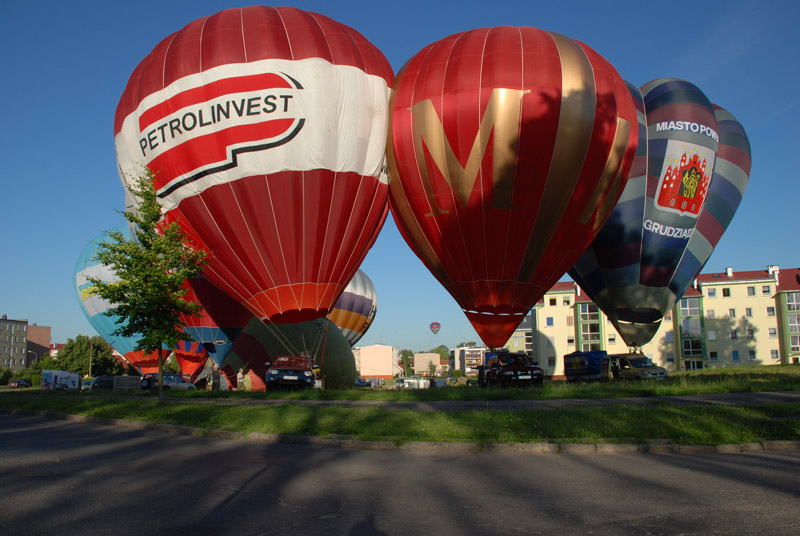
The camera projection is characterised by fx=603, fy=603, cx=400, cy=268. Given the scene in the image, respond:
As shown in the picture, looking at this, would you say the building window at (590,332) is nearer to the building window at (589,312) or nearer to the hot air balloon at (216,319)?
the building window at (589,312)

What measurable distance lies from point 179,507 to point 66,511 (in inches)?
44.6

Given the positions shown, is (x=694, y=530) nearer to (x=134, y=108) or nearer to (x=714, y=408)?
(x=714, y=408)

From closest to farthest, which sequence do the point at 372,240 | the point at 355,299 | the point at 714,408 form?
1. the point at 714,408
2. the point at 372,240
3. the point at 355,299

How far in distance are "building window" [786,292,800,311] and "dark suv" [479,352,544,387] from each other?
215ft

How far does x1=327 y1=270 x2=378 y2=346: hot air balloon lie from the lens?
50.9 meters

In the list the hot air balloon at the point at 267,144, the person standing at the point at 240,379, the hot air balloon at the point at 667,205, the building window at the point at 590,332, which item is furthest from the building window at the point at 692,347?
the hot air balloon at the point at 267,144

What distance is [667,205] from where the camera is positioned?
95.9ft

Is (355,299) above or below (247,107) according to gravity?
below

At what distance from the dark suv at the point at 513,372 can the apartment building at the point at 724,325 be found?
174 feet

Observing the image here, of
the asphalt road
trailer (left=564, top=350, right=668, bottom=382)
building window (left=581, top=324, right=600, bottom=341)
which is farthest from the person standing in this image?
building window (left=581, top=324, right=600, bottom=341)

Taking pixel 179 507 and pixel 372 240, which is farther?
pixel 372 240

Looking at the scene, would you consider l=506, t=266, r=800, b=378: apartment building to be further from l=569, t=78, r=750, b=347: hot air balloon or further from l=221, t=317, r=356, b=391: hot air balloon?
l=221, t=317, r=356, b=391: hot air balloon

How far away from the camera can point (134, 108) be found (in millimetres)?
23906

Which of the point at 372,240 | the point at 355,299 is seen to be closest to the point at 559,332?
the point at 355,299
